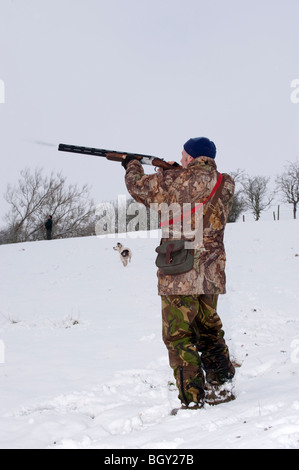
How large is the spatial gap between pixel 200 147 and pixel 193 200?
0.52 meters

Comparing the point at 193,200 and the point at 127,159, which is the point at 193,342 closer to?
the point at 193,200

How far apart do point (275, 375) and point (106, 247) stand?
44.4 ft

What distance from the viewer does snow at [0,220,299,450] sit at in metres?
2.69

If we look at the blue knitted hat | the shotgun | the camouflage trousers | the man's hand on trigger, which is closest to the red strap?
the blue knitted hat

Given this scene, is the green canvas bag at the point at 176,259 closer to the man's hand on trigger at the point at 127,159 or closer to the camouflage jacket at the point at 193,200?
the camouflage jacket at the point at 193,200

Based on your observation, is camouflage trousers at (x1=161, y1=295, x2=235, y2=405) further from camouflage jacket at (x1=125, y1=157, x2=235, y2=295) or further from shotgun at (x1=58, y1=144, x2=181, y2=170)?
shotgun at (x1=58, y1=144, x2=181, y2=170)

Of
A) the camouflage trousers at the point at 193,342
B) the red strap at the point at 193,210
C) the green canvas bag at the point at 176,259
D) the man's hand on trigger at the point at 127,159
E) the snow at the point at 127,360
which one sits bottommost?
the snow at the point at 127,360

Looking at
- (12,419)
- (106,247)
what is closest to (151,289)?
(106,247)

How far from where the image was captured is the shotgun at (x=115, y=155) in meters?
3.70

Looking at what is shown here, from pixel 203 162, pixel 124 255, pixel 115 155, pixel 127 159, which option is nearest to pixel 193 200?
pixel 203 162

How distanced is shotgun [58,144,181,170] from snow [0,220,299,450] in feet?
7.02

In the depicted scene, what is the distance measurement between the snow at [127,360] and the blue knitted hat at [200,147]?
6.87 feet

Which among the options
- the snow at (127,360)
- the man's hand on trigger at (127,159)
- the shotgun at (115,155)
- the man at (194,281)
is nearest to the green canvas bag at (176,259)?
the man at (194,281)
